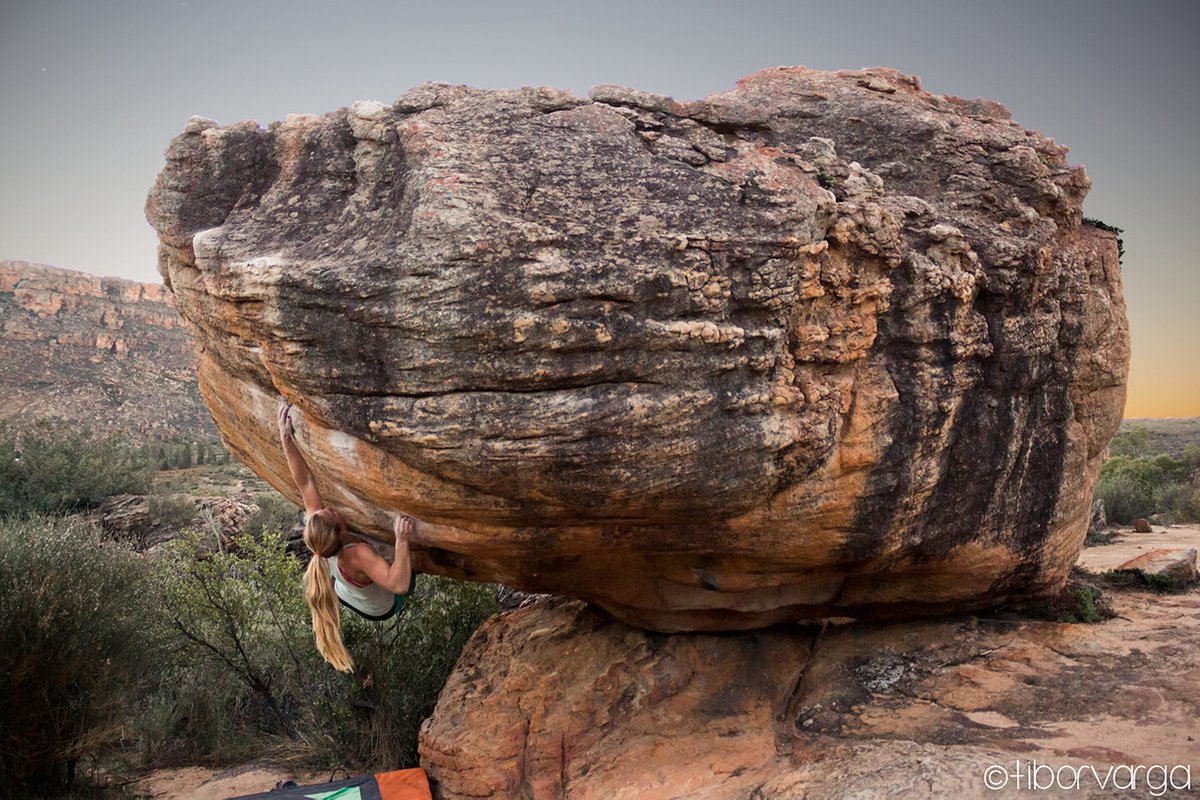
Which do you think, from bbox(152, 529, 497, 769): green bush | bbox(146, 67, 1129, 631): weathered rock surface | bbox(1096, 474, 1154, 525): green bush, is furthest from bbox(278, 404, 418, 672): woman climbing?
bbox(1096, 474, 1154, 525): green bush

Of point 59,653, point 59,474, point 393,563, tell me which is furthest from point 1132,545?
point 59,474

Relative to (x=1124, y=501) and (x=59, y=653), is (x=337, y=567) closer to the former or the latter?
(x=59, y=653)

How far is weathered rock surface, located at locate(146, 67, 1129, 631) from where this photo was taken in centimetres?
516

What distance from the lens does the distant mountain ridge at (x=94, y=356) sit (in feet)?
113

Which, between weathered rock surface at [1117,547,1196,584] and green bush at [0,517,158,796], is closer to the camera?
green bush at [0,517,158,796]

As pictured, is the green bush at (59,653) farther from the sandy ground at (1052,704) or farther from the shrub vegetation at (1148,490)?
the shrub vegetation at (1148,490)

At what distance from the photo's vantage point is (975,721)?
645 cm

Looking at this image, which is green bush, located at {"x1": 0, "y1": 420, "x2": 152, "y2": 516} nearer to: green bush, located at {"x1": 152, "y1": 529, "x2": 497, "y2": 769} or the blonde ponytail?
green bush, located at {"x1": 152, "y1": 529, "x2": 497, "y2": 769}

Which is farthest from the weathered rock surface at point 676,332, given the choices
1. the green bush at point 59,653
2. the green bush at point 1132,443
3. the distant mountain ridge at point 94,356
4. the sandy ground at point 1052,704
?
the green bush at point 1132,443

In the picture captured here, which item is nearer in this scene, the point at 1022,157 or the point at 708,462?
the point at 708,462

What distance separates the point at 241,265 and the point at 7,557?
4.73m

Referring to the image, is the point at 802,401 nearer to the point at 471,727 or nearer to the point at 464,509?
the point at 464,509

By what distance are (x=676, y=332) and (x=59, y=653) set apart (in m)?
6.55

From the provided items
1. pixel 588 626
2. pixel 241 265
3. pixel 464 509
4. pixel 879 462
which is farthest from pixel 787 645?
pixel 241 265
